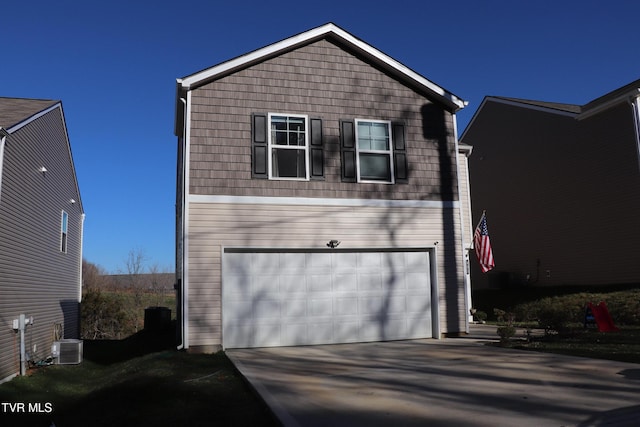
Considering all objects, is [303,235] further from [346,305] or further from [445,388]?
[445,388]

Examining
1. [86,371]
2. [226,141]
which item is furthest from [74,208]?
[226,141]

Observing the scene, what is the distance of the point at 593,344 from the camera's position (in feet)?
34.0

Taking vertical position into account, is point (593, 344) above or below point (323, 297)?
below

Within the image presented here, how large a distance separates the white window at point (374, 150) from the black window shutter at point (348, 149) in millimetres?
116

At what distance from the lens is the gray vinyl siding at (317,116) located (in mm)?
11578

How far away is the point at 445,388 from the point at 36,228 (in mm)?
11266

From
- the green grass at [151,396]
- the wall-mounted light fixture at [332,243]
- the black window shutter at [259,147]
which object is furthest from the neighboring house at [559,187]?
the green grass at [151,396]

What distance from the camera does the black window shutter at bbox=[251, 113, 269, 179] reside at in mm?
11751

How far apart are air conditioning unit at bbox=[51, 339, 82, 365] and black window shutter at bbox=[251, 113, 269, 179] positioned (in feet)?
22.5

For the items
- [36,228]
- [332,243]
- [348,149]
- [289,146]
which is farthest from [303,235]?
[36,228]

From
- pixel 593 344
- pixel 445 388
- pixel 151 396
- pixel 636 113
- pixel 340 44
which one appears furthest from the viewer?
pixel 636 113

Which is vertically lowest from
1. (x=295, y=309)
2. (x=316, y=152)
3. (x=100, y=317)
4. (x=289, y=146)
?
(x=100, y=317)

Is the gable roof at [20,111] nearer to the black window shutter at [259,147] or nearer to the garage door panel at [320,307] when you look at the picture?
the black window shutter at [259,147]

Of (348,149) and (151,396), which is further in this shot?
(348,149)
